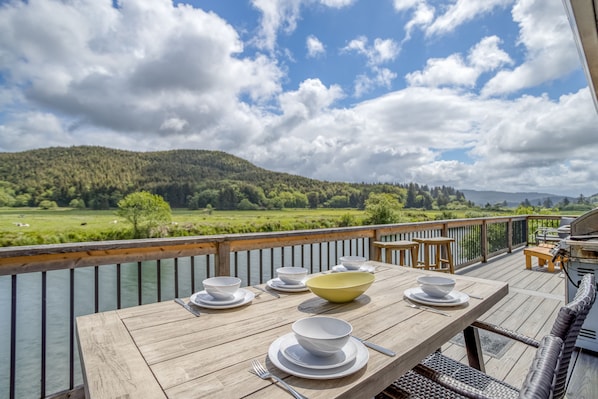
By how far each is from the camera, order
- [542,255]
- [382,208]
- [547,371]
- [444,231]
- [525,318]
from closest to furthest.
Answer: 1. [547,371]
2. [525,318]
3. [542,255]
4. [444,231]
5. [382,208]

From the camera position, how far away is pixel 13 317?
5.98ft

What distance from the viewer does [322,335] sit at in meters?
1.00

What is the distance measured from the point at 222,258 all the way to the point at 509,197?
2268 cm

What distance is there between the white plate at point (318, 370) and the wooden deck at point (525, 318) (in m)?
2.04

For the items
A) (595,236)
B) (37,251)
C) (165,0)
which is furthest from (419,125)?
(37,251)

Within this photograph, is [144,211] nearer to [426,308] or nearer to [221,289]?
[221,289]

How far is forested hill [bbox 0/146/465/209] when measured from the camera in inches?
625

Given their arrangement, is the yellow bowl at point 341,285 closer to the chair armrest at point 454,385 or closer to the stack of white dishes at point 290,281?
the stack of white dishes at point 290,281

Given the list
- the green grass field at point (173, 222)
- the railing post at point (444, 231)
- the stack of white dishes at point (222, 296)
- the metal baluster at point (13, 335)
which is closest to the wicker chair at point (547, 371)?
the stack of white dishes at point (222, 296)

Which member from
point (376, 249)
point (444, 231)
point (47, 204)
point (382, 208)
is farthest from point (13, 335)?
point (47, 204)

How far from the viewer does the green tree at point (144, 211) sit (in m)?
19.3

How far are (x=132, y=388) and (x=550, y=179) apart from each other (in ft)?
89.4

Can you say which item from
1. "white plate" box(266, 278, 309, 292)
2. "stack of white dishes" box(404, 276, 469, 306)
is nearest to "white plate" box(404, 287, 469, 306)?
"stack of white dishes" box(404, 276, 469, 306)

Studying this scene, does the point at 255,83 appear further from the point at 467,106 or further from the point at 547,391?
the point at 547,391
